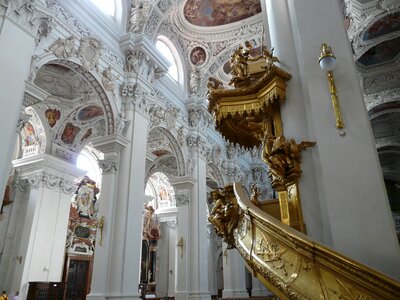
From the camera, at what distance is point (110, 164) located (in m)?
8.73

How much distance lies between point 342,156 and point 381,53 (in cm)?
1027

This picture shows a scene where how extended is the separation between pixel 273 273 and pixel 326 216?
2.76ft

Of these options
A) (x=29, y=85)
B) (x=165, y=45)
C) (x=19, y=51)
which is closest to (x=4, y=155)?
(x=29, y=85)

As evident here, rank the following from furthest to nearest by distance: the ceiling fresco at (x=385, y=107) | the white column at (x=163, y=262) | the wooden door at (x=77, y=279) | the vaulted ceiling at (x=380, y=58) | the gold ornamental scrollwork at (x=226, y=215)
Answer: the white column at (x=163, y=262)
the wooden door at (x=77, y=279)
the ceiling fresco at (x=385, y=107)
the vaulted ceiling at (x=380, y=58)
the gold ornamental scrollwork at (x=226, y=215)

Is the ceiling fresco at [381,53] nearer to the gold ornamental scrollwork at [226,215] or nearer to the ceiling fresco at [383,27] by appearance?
the ceiling fresco at [383,27]

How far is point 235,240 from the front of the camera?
3.04m

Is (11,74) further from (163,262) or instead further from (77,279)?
(163,262)

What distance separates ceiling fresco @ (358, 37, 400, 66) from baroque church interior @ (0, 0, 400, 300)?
67mm

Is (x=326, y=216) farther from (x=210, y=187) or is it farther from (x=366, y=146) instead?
(x=210, y=187)

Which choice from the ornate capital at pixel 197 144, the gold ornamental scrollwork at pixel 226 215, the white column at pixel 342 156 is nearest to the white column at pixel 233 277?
the ornate capital at pixel 197 144

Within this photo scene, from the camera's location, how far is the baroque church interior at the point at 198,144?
2.67m

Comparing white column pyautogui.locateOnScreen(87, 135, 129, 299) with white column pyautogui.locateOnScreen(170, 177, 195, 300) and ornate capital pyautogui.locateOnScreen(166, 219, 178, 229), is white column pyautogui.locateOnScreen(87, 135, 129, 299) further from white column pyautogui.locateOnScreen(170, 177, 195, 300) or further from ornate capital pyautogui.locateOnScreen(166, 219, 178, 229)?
ornate capital pyautogui.locateOnScreen(166, 219, 178, 229)

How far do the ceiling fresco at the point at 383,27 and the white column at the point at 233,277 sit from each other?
33.3 ft

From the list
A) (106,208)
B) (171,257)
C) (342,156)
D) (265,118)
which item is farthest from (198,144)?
(342,156)
